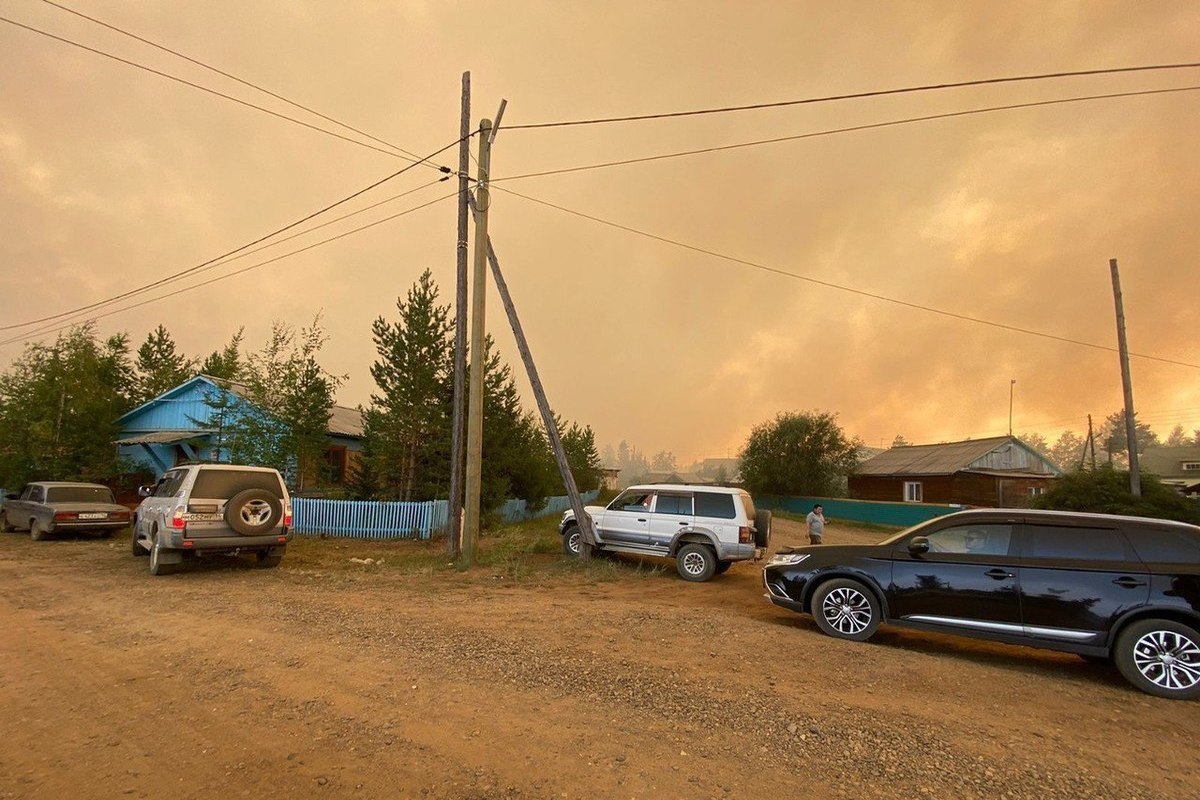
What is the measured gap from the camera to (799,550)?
795 centimetres

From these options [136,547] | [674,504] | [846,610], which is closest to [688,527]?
[674,504]

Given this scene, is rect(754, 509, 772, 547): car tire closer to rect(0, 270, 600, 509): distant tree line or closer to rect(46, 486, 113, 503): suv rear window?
rect(0, 270, 600, 509): distant tree line

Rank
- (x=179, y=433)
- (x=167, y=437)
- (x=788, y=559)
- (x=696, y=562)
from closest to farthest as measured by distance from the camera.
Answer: (x=788, y=559) → (x=696, y=562) → (x=167, y=437) → (x=179, y=433)

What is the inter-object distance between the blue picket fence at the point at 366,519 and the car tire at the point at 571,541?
19.2ft

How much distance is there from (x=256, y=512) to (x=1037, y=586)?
1205 cm

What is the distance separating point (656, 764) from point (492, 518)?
17851mm

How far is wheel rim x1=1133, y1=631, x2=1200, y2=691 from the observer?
5668mm

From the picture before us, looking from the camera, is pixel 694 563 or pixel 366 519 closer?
pixel 694 563

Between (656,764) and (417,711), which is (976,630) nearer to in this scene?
(656,764)

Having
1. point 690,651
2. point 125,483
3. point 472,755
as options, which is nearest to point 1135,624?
point 690,651

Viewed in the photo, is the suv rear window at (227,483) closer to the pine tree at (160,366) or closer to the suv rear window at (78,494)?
the suv rear window at (78,494)

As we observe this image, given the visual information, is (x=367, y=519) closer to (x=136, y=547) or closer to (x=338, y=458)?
(x=136, y=547)

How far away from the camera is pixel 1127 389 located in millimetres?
21578

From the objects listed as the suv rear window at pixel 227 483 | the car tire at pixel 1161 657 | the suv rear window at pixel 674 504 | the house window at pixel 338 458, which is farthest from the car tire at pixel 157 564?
the house window at pixel 338 458
